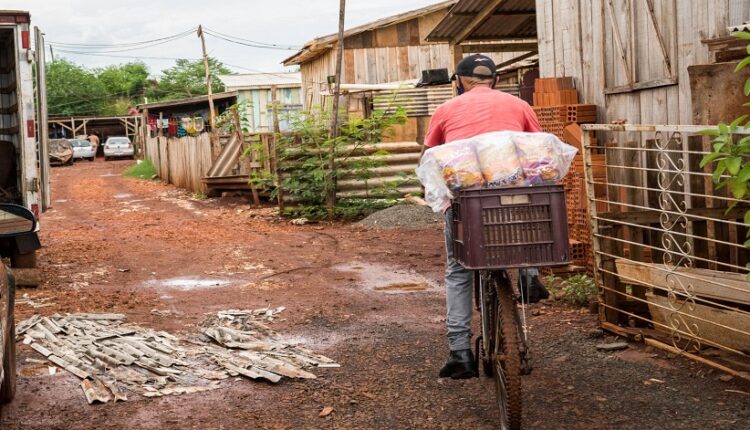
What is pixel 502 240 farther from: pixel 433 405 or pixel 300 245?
pixel 300 245

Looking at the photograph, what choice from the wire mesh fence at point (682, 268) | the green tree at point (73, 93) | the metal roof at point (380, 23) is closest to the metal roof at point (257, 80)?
the metal roof at point (380, 23)

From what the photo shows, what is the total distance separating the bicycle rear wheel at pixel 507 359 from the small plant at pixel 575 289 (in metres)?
3.14

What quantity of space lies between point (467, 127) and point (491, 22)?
10.6 metres

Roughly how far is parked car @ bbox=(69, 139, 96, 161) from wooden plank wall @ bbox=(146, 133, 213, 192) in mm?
17749

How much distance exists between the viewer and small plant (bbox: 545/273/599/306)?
855cm

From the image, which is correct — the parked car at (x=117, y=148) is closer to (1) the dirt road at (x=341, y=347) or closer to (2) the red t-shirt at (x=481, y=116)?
(1) the dirt road at (x=341, y=347)

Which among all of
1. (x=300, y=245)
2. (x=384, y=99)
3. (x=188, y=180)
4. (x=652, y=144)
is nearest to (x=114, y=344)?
(x=652, y=144)

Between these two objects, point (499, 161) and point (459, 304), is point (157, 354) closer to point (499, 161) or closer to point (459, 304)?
point (459, 304)

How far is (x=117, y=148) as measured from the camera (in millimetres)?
55812

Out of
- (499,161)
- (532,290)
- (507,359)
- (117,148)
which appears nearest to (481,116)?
(499,161)

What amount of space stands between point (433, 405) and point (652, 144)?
11.9 feet

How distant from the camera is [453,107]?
18.4 feet

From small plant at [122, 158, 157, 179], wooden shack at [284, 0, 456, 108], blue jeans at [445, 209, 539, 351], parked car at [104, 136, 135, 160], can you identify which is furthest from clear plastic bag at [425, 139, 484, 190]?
parked car at [104, 136, 135, 160]

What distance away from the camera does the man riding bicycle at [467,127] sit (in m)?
5.50
